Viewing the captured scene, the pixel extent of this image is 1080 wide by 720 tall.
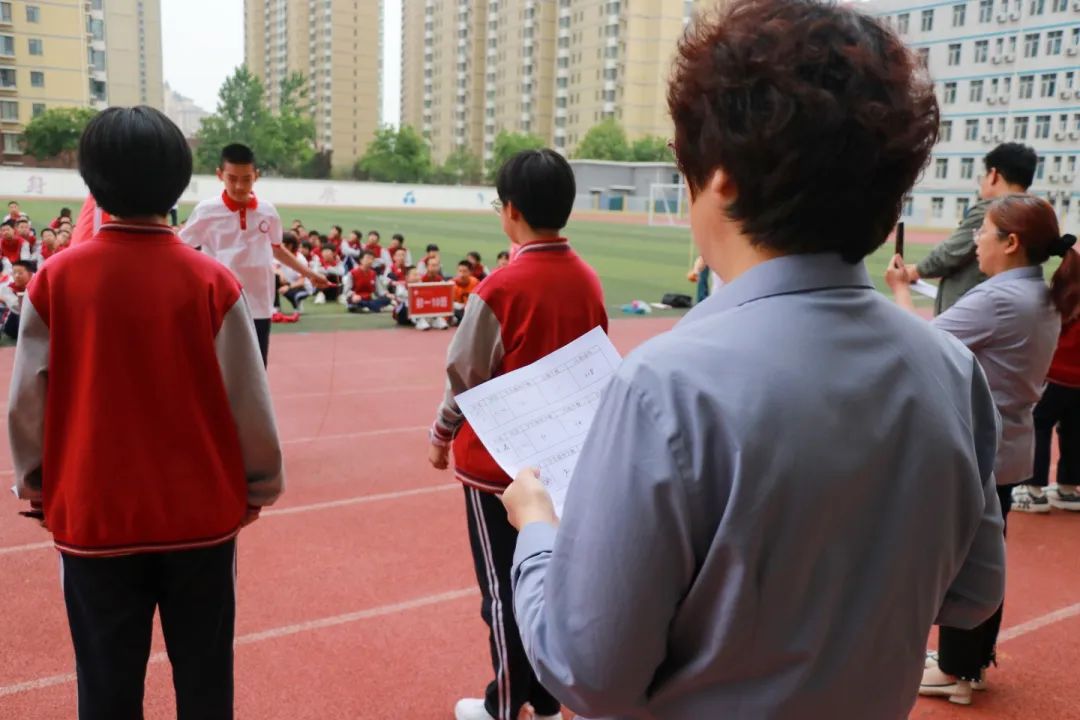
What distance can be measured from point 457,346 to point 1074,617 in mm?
2966

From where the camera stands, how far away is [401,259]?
584 inches

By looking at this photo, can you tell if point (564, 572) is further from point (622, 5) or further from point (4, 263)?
point (622, 5)

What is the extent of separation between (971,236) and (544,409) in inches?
113

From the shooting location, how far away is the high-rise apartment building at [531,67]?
73875 mm

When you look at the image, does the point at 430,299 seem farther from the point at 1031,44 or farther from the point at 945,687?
the point at 1031,44

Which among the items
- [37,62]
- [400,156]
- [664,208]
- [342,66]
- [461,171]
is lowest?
[664,208]

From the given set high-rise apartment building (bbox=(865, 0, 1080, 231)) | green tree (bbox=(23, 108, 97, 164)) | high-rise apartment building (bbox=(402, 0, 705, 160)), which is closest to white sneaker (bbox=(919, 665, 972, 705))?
high-rise apartment building (bbox=(865, 0, 1080, 231))

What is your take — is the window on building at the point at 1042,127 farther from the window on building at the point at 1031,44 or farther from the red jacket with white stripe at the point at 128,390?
the red jacket with white stripe at the point at 128,390

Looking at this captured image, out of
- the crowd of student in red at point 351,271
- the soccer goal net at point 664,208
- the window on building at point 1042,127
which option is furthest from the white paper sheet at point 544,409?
the window on building at point 1042,127

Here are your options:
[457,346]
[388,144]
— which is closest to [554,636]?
[457,346]

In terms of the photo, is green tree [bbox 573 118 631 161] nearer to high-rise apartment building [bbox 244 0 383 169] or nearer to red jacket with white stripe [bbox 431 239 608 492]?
high-rise apartment building [bbox 244 0 383 169]

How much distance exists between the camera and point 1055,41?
35.2m

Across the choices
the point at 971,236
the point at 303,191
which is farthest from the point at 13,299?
the point at 303,191

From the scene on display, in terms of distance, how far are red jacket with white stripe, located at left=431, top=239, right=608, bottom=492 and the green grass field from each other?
28.0 ft
